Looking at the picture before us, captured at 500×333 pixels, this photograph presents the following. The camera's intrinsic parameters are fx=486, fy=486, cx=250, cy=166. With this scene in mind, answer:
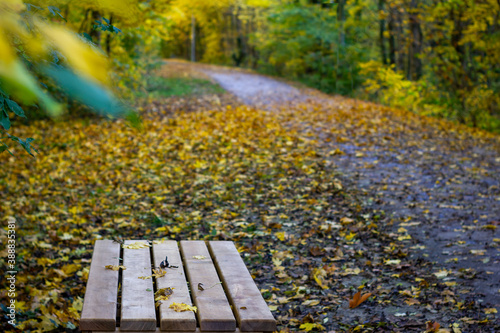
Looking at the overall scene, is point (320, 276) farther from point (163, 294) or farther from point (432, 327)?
point (163, 294)

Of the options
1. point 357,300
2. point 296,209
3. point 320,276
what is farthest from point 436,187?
point 357,300

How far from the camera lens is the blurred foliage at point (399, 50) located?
11.5 m

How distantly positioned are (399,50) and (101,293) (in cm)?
1558

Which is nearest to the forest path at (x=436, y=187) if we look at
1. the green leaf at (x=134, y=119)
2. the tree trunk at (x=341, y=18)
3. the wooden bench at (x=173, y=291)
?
the wooden bench at (x=173, y=291)

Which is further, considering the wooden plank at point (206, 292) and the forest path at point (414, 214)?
the forest path at point (414, 214)

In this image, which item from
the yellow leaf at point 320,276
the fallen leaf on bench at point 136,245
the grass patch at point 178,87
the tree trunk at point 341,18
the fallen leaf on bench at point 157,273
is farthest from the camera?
the tree trunk at point 341,18

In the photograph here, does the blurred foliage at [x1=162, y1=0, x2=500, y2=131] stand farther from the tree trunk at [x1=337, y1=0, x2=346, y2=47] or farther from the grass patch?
the grass patch

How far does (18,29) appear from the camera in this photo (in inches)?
25.1

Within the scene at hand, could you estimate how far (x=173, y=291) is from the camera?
8.41ft

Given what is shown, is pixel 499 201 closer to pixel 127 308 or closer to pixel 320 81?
pixel 127 308

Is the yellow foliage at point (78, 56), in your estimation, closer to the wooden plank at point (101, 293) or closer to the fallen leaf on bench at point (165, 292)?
the wooden plank at point (101, 293)

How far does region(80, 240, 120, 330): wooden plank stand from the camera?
2.20 metres

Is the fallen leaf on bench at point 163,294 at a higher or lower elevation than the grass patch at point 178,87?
lower

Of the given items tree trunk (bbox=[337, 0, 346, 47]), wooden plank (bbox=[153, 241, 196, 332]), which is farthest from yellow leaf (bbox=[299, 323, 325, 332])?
tree trunk (bbox=[337, 0, 346, 47])
